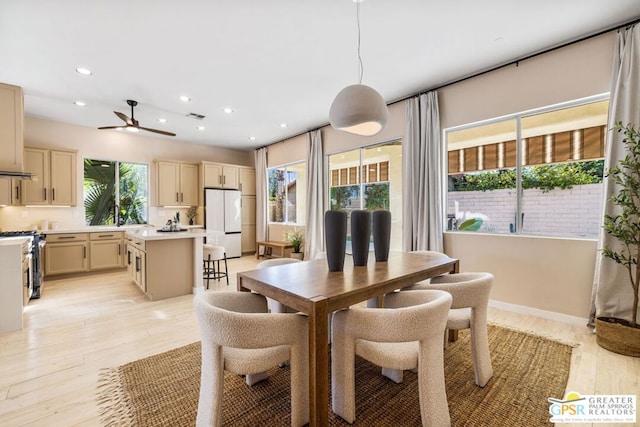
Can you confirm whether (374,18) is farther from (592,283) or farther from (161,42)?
(592,283)

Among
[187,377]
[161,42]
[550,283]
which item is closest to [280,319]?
[187,377]

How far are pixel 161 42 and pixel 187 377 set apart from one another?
3064mm

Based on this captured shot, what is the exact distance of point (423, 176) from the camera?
4.00 metres

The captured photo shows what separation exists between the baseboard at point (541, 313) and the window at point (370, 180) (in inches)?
63.4

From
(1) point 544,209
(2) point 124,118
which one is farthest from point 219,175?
(1) point 544,209

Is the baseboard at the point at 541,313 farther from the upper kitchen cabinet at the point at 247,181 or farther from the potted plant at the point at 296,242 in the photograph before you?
the upper kitchen cabinet at the point at 247,181

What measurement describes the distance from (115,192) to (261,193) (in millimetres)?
3160

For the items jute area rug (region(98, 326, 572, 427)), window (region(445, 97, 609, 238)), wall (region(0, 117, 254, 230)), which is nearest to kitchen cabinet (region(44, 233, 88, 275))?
wall (region(0, 117, 254, 230))

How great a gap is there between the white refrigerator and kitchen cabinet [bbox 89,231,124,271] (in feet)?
5.47

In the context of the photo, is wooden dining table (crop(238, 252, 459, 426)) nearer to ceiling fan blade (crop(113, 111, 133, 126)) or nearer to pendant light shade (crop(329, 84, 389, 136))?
pendant light shade (crop(329, 84, 389, 136))

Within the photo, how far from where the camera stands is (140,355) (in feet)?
7.91

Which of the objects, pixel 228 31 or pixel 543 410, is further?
pixel 228 31

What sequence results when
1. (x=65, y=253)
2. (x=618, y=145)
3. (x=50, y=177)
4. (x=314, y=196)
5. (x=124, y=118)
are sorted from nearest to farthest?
(x=618, y=145) < (x=124, y=118) < (x=65, y=253) < (x=50, y=177) < (x=314, y=196)

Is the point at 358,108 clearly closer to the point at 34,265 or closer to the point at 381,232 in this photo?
the point at 381,232
